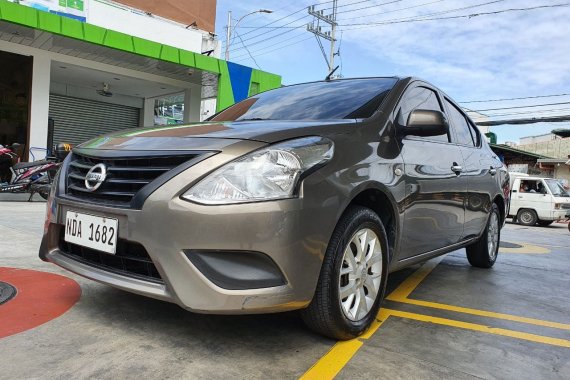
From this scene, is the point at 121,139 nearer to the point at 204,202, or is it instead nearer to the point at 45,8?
the point at 204,202

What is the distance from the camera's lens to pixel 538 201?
15008 mm

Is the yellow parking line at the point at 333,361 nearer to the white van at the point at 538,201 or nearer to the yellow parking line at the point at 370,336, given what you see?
the yellow parking line at the point at 370,336

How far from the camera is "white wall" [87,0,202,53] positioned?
14377 millimetres

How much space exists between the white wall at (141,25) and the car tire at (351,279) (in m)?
13.9

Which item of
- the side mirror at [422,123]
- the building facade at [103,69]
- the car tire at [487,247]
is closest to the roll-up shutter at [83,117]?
the building facade at [103,69]

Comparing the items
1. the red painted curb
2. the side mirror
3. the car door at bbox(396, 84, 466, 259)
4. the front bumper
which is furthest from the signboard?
the front bumper

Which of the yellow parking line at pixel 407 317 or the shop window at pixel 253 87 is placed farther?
the shop window at pixel 253 87

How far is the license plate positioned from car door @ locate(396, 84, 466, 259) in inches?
67.2

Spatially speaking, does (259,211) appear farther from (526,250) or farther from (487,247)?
(526,250)

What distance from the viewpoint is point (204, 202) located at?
82.0 inches

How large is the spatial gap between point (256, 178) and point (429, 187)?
1.59 meters

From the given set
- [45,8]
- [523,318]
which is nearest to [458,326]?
[523,318]

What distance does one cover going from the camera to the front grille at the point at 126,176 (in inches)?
87.8

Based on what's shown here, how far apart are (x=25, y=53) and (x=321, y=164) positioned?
40.1 ft
